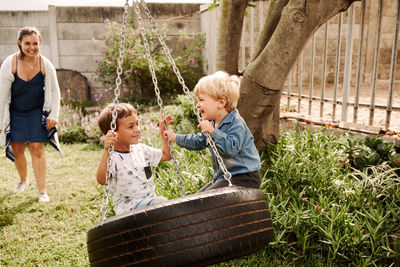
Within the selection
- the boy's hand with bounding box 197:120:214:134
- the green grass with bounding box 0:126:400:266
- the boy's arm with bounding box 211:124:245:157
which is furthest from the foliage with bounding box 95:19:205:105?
the boy's hand with bounding box 197:120:214:134

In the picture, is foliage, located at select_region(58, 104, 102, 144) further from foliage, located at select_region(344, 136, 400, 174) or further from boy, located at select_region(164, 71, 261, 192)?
boy, located at select_region(164, 71, 261, 192)

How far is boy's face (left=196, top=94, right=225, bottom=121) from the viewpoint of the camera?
2502 millimetres

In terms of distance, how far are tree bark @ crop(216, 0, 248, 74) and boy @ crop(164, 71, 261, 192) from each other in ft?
6.18

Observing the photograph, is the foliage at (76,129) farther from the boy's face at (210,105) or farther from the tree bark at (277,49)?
the boy's face at (210,105)

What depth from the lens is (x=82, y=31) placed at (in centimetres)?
948

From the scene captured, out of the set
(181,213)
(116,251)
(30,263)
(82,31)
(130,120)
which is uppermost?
(82,31)

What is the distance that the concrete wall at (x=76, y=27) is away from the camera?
9.32 metres

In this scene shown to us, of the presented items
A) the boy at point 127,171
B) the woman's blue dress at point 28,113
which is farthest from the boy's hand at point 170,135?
the woman's blue dress at point 28,113

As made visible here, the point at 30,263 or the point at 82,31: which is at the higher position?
the point at 82,31

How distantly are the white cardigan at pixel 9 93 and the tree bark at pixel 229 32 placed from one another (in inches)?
79.7

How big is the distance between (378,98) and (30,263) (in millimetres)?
6728

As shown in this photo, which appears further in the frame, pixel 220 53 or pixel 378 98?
pixel 378 98

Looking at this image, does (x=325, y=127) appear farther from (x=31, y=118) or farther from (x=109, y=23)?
(x=109, y=23)

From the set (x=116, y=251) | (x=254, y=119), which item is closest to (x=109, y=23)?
(x=254, y=119)
